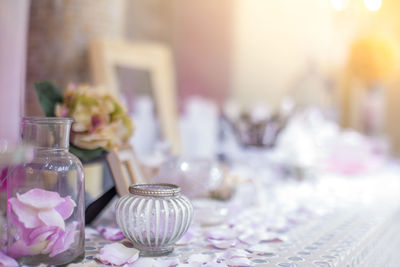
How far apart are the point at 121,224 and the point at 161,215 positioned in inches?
3.4

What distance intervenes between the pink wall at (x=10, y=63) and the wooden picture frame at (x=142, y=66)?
15.8 inches

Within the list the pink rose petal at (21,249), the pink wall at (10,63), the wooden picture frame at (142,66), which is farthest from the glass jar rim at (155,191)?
the wooden picture frame at (142,66)

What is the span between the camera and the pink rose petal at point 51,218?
77 centimetres

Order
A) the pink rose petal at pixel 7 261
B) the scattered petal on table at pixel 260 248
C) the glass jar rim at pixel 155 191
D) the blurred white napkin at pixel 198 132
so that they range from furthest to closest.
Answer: the blurred white napkin at pixel 198 132, the scattered petal on table at pixel 260 248, the glass jar rim at pixel 155 191, the pink rose petal at pixel 7 261

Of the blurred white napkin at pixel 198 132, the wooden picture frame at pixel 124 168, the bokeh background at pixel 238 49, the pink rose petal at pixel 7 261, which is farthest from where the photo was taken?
the blurred white napkin at pixel 198 132

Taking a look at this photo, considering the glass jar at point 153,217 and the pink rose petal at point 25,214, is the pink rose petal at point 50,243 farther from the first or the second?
the glass jar at point 153,217

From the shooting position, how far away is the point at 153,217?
33.5 inches

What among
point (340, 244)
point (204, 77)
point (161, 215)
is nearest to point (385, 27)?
point (204, 77)

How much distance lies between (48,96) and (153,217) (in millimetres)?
450

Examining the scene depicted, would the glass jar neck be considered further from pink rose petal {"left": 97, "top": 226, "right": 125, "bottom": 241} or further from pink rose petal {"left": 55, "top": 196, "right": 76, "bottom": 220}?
pink rose petal {"left": 97, "top": 226, "right": 125, "bottom": 241}

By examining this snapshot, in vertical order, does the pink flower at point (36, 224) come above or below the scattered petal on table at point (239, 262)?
above

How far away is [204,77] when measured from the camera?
2.52 metres

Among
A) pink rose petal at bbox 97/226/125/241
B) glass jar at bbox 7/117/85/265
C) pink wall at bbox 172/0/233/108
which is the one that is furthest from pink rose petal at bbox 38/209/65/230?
pink wall at bbox 172/0/233/108

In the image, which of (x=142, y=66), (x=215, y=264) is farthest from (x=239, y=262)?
(x=142, y=66)
